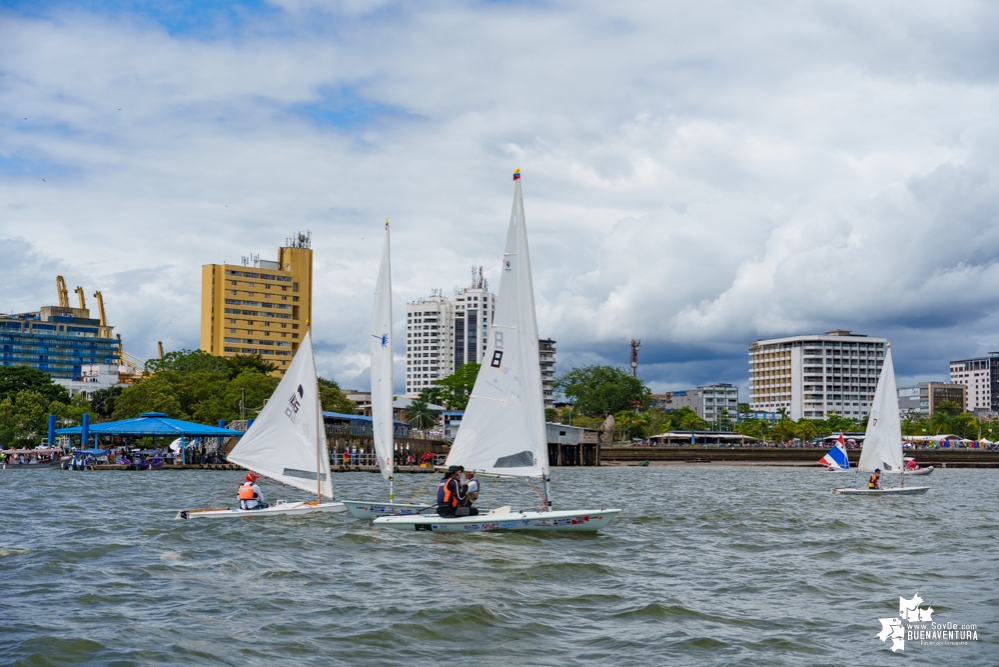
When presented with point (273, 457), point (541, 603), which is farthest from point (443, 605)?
point (273, 457)

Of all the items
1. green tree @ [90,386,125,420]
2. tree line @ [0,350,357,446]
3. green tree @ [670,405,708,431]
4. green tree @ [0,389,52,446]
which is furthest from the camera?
green tree @ [670,405,708,431]

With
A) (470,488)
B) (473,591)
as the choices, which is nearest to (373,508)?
(470,488)

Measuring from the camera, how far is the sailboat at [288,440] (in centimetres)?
3253

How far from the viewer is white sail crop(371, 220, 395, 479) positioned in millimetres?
30719

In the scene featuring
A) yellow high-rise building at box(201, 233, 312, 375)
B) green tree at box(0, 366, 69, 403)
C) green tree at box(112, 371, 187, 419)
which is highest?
yellow high-rise building at box(201, 233, 312, 375)

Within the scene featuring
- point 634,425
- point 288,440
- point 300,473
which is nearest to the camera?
point 288,440

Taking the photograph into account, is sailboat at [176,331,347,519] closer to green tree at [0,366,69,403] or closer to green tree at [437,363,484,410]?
green tree at [0,366,69,403]

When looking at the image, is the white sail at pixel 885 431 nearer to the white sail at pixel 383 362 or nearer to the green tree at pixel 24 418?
the white sail at pixel 383 362

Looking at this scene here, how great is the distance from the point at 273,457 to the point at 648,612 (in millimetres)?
17906

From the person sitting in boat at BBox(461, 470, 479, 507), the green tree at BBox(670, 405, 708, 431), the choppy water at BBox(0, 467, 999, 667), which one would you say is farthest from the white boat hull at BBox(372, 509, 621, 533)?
the green tree at BBox(670, 405, 708, 431)

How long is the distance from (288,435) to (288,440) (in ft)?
0.56

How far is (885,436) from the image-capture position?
54375mm

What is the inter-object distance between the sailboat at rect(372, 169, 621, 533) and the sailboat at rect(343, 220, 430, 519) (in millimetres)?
4603

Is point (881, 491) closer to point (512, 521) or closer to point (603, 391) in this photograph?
point (512, 521)
